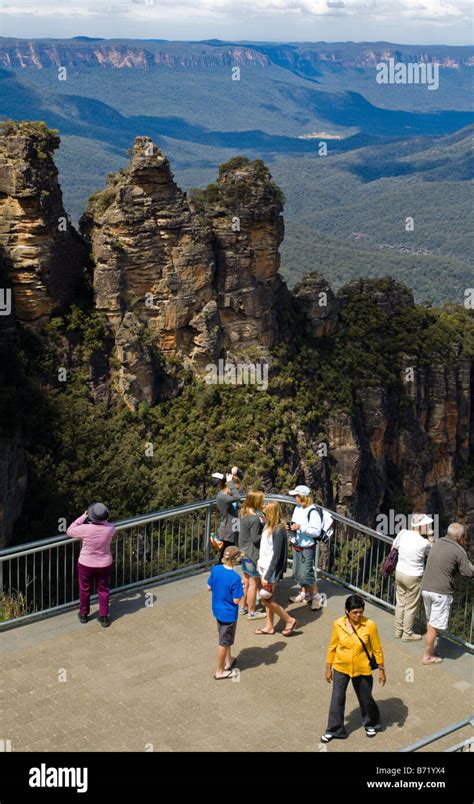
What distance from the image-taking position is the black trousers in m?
11.0

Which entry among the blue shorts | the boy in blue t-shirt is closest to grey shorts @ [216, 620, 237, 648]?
the boy in blue t-shirt

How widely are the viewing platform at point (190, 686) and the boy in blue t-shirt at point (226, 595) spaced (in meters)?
0.52

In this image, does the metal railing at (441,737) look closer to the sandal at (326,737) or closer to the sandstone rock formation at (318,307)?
the sandal at (326,737)

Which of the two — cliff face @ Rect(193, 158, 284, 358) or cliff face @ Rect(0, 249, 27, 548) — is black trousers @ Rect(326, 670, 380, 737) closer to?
cliff face @ Rect(0, 249, 27, 548)

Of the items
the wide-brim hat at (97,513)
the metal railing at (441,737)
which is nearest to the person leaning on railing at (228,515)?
the wide-brim hat at (97,513)

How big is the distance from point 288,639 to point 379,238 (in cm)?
18414

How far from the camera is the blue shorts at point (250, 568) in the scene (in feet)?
44.1

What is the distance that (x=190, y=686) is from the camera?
11969 millimetres

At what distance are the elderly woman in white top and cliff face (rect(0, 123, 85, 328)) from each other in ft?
75.4

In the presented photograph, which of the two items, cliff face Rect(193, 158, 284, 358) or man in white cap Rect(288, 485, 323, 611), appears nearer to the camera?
man in white cap Rect(288, 485, 323, 611)

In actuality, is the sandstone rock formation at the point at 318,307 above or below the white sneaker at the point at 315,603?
above

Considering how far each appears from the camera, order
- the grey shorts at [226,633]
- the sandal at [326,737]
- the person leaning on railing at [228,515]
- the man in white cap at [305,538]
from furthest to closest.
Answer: the person leaning on railing at [228,515] < the man in white cap at [305,538] < the grey shorts at [226,633] < the sandal at [326,737]

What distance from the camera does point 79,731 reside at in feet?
36.4
